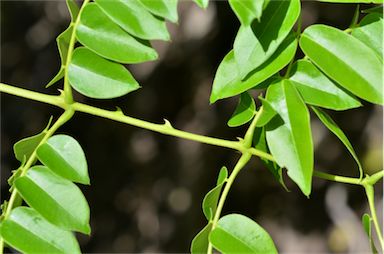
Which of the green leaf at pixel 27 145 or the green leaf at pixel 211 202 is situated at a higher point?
the green leaf at pixel 27 145

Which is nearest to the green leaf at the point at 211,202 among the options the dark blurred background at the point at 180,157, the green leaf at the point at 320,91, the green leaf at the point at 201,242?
the green leaf at the point at 201,242

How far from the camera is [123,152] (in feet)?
7.54

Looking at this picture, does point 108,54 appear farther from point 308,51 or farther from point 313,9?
point 313,9

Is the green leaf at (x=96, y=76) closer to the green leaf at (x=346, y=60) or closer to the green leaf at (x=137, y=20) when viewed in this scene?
the green leaf at (x=137, y=20)

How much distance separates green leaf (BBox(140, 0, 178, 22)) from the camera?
23.6 inches

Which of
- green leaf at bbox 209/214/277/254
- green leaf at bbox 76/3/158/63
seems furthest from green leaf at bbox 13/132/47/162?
green leaf at bbox 209/214/277/254

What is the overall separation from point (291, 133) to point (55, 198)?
0.25 metres

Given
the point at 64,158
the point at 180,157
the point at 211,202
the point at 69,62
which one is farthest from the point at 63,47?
the point at 180,157

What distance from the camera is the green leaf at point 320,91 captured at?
2.08ft

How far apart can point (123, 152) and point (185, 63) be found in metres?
0.40

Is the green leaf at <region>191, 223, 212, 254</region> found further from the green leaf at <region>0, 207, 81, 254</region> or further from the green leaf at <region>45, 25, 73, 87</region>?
the green leaf at <region>45, 25, 73, 87</region>

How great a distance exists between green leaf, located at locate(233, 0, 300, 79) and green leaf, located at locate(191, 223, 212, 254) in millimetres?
178

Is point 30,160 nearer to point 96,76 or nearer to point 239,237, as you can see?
point 96,76

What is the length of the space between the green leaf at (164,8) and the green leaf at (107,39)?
0.17 feet
